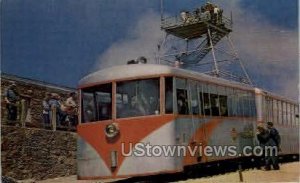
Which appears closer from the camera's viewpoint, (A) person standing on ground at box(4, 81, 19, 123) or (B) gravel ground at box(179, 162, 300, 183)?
(B) gravel ground at box(179, 162, 300, 183)

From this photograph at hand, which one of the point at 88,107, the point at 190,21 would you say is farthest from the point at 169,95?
the point at 190,21

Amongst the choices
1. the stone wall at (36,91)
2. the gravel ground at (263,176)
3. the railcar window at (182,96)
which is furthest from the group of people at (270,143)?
the stone wall at (36,91)

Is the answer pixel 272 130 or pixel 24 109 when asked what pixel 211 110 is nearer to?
pixel 272 130

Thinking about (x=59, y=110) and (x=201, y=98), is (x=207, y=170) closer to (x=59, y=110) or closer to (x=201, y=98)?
(x=201, y=98)

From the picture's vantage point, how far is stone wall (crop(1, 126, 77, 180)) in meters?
11.0

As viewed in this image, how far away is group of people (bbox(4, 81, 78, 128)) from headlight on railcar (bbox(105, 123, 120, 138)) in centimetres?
212

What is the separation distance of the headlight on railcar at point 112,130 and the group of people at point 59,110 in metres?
2.52

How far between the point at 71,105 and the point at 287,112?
12.2ft

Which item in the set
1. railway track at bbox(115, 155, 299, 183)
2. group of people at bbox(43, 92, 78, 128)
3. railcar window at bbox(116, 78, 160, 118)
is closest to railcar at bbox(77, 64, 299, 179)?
railcar window at bbox(116, 78, 160, 118)

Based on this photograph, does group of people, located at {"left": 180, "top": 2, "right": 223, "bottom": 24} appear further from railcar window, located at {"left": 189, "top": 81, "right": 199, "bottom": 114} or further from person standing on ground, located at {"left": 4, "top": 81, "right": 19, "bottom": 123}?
person standing on ground, located at {"left": 4, "top": 81, "right": 19, "bottom": 123}

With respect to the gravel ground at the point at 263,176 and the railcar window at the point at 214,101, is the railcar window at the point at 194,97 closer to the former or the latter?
the railcar window at the point at 214,101

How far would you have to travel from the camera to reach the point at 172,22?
1109 cm

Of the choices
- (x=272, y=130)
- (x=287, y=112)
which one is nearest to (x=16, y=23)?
(x=272, y=130)

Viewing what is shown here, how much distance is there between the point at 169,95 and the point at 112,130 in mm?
889
